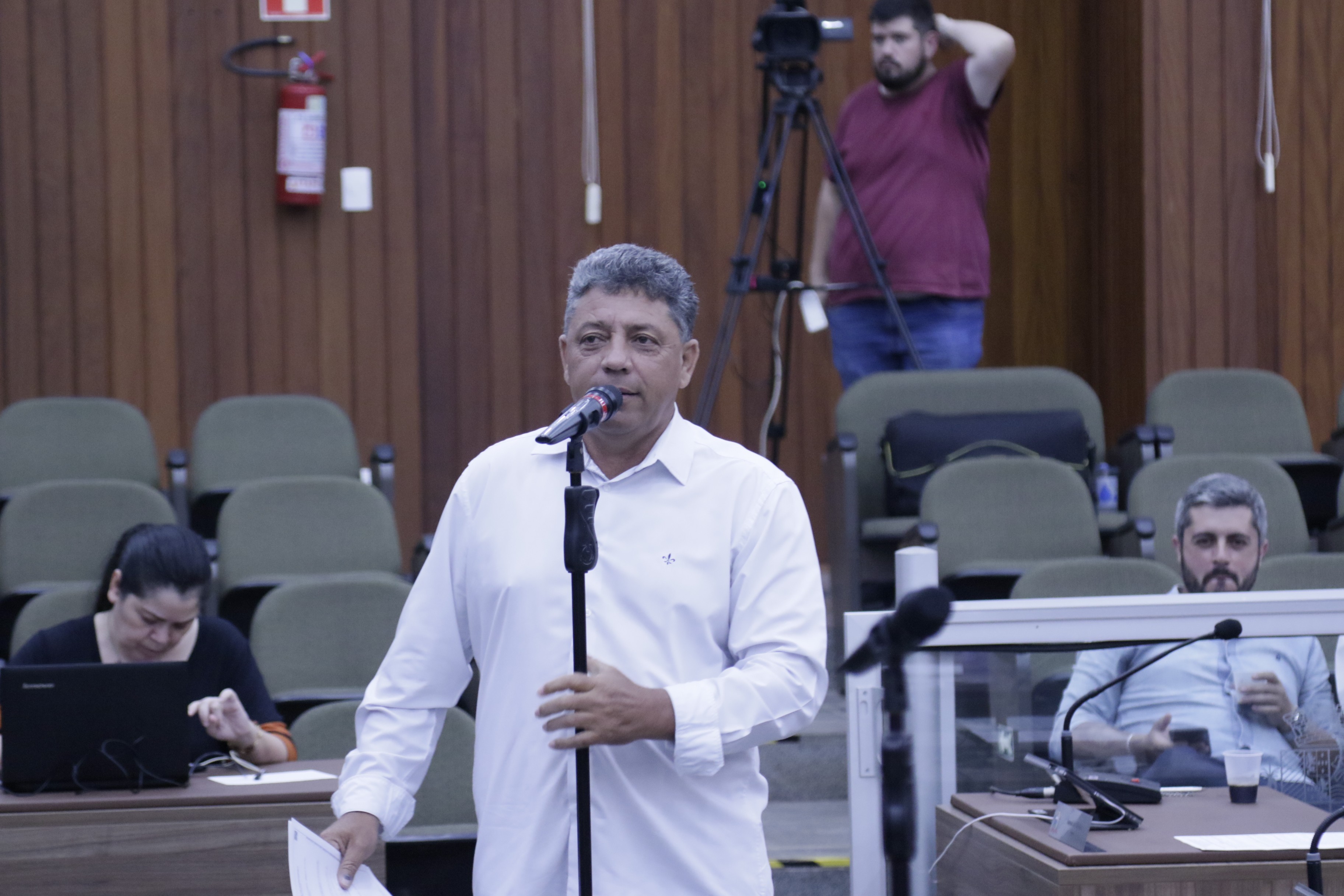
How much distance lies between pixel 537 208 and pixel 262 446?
5.07 ft

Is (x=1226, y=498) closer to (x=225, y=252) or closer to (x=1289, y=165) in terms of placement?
(x=1289, y=165)

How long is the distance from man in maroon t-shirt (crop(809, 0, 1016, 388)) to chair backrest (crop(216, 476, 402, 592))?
5.02 feet

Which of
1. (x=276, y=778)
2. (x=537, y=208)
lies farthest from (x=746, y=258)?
(x=276, y=778)

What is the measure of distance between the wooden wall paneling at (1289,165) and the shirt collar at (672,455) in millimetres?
4527

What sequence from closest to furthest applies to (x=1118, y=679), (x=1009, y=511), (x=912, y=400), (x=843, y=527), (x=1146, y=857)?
(x=1146, y=857), (x=1118, y=679), (x=1009, y=511), (x=843, y=527), (x=912, y=400)

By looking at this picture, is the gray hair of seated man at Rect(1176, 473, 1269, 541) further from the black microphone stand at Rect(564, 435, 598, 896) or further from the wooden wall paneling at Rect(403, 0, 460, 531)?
the wooden wall paneling at Rect(403, 0, 460, 531)

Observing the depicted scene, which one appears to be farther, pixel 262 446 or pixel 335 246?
pixel 335 246

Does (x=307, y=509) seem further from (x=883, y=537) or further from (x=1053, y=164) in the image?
(x=1053, y=164)

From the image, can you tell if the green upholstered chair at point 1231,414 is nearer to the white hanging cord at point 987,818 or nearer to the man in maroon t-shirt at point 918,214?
the man in maroon t-shirt at point 918,214

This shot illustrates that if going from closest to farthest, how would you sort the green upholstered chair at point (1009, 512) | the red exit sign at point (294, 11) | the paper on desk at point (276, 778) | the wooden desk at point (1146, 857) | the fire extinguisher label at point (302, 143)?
the wooden desk at point (1146, 857)
the paper on desk at point (276, 778)
the green upholstered chair at point (1009, 512)
the fire extinguisher label at point (302, 143)
the red exit sign at point (294, 11)

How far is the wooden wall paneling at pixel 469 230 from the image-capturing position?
5914 millimetres

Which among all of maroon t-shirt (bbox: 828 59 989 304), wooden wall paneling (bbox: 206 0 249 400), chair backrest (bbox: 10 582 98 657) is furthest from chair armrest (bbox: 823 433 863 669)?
wooden wall paneling (bbox: 206 0 249 400)

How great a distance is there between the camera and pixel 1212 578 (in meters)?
3.21

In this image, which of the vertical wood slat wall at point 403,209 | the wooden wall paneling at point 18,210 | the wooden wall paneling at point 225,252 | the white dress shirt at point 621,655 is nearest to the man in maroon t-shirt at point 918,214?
the vertical wood slat wall at point 403,209
